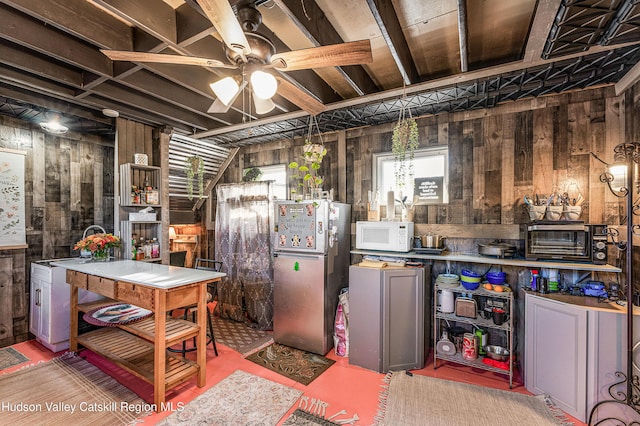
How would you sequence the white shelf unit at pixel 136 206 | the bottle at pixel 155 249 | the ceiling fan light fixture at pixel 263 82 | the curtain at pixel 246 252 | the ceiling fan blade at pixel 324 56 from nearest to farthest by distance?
the ceiling fan blade at pixel 324 56, the ceiling fan light fixture at pixel 263 82, the white shelf unit at pixel 136 206, the bottle at pixel 155 249, the curtain at pixel 246 252

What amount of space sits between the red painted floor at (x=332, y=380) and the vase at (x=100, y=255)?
1.01 m

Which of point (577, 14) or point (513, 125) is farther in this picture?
point (513, 125)

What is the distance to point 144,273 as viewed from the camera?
261 centimetres

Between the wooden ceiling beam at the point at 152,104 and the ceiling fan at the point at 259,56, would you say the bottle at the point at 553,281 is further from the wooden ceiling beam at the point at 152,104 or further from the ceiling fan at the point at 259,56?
the wooden ceiling beam at the point at 152,104

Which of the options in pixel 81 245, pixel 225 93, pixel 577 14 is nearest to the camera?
pixel 577 14

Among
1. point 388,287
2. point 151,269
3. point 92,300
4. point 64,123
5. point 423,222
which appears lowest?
point 92,300

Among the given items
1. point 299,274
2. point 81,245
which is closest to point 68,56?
point 81,245

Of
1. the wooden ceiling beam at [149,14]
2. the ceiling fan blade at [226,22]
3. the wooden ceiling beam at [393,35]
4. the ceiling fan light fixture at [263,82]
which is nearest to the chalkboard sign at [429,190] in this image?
the wooden ceiling beam at [393,35]

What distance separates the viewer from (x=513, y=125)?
115 inches

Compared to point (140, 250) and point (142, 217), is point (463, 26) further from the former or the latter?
point (140, 250)

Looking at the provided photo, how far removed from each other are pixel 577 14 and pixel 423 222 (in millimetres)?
2139

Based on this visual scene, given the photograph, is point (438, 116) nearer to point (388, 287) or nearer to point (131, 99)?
point (388, 287)

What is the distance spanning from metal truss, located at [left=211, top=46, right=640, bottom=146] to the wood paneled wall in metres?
0.16

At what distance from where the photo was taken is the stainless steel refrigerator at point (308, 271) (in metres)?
3.10
